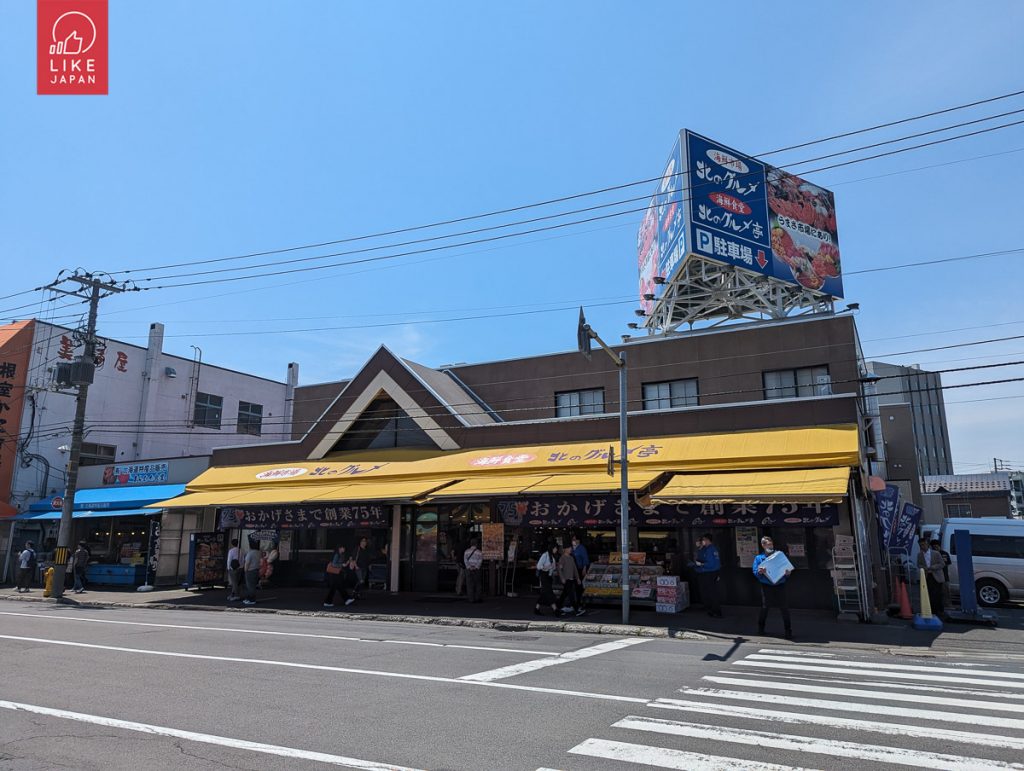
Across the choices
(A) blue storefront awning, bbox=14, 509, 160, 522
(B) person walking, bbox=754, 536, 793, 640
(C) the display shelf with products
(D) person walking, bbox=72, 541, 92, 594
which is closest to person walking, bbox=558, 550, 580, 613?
(C) the display shelf with products

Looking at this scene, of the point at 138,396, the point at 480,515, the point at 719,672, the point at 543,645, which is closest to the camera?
the point at 719,672

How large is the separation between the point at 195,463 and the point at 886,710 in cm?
2729

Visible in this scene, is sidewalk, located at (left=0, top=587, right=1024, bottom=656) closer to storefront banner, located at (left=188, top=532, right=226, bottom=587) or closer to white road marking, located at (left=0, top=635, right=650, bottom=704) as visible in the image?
storefront banner, located at (left=188, top=532, right=226, bottom=587)

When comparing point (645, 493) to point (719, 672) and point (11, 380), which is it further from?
point (11, 380)

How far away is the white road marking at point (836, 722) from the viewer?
6.07 meters

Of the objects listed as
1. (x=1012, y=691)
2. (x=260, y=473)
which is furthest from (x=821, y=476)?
(x=260, y=473)

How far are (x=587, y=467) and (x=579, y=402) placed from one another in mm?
5215

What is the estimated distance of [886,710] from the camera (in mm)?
7168

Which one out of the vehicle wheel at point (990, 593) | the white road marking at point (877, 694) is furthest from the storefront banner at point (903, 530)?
the white road marking at point (877, 694)

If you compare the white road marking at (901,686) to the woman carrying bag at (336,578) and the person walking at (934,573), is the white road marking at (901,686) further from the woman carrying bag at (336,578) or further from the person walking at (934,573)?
the woman carrying bag at (336,578)

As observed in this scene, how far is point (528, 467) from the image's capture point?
63.9 ft

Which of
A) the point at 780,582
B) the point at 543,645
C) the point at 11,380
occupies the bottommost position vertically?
the point at 543,645

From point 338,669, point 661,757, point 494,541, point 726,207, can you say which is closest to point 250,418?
point 494,541

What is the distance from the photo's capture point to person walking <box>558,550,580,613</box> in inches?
649
